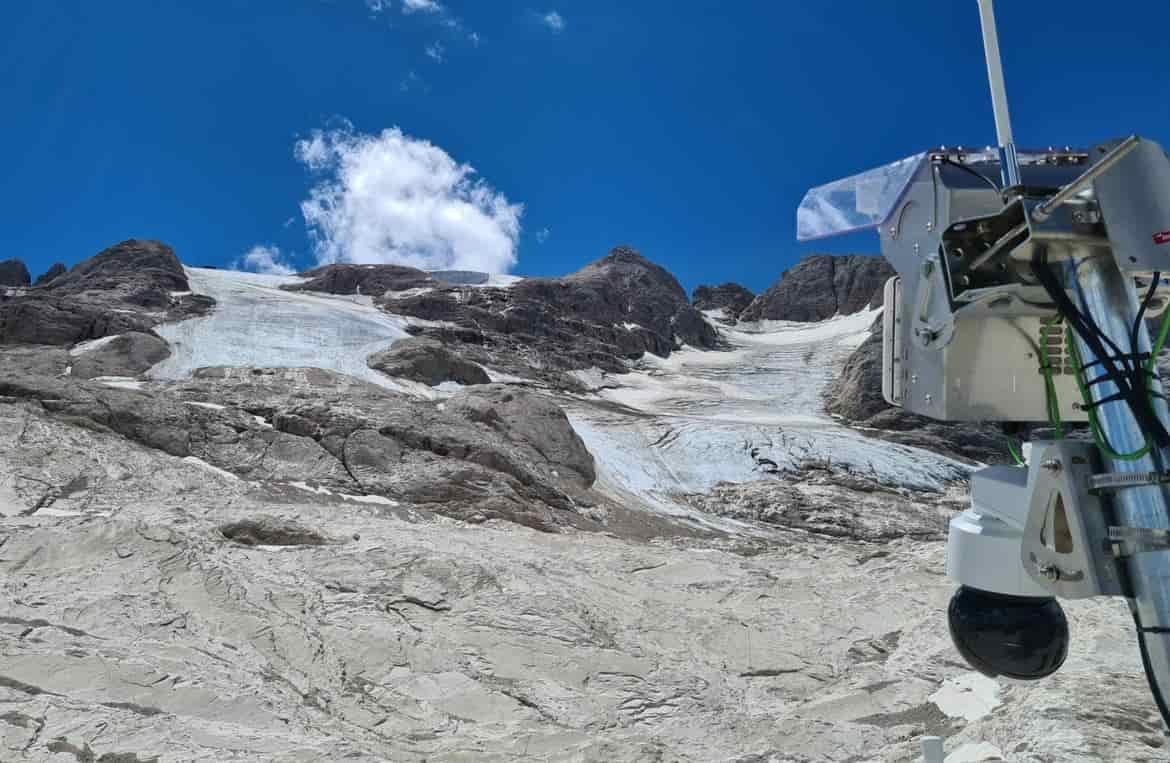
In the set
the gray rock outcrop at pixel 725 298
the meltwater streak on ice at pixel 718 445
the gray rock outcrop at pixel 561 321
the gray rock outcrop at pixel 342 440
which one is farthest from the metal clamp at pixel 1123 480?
the gray rock outcrop at pixel 725 298

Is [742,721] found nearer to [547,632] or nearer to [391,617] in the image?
[547,632]

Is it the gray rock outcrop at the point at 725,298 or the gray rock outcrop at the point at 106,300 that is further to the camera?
the gray rock outcrop at the point at 725,298

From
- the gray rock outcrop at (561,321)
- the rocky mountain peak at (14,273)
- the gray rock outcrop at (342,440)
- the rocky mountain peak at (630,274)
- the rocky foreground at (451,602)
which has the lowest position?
the rocky foreground at (451,602)

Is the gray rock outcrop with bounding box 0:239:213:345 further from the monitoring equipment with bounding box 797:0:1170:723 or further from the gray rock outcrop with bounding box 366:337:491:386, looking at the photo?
the monitoring equipment with bounding box 797:0:1170:723

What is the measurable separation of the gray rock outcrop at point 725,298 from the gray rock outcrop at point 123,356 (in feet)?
247

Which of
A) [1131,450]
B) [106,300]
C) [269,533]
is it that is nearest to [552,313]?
[106,300]

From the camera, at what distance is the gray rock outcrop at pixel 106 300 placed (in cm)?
2759

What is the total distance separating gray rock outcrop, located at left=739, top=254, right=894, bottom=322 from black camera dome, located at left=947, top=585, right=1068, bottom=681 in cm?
8263

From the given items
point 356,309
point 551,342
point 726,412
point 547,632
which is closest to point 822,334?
point 551,342

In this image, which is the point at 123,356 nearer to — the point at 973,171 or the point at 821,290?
the point at 973,171

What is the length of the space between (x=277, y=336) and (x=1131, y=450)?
34.6 meters

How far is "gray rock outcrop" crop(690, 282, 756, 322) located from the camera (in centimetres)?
9575

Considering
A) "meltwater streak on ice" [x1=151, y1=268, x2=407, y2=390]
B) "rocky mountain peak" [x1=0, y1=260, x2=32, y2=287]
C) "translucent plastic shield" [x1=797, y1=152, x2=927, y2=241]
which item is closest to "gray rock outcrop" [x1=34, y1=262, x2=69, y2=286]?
"rocky mountain peak" [x1=0, y1=260, x2=32, y2=287]

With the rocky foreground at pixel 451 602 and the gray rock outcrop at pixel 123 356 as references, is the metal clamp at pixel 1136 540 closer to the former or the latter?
the rocky foreground at pixel 451 602
